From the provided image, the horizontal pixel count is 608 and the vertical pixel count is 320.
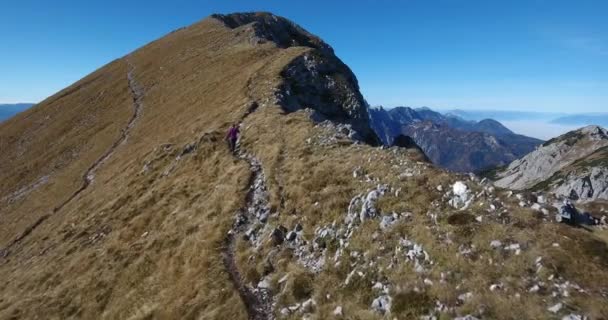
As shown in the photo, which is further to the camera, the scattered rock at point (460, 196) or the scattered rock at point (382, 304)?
the scattered rock at point (460, 196)

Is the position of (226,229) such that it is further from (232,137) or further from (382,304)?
(232,137)

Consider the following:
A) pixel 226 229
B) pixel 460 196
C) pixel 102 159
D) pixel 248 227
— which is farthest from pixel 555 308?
pixel 102 159

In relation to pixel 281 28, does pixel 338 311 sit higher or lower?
lower

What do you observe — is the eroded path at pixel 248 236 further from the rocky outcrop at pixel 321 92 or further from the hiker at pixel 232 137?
the rocky outcrop at pixel 321 92

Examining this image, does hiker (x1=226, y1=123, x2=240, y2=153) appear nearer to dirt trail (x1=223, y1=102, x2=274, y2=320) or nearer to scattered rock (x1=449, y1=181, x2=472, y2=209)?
dirt trail (x1=223, y1=102, x2=274, y2=320)

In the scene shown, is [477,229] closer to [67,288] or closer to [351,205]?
[351,205]

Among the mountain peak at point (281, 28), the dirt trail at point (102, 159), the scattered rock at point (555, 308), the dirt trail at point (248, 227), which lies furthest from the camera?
the mountain peak at point (281, 28)

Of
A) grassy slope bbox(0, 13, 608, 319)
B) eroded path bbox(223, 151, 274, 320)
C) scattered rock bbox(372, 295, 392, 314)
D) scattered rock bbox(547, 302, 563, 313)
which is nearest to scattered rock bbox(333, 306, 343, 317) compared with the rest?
grassy slope bbox(0, 13, 608, 319)

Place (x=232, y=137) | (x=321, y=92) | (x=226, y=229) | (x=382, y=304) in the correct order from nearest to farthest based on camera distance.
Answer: (x=382, y=304), (x=226, y=229), (x=232, y=137), (x=321, y=92)

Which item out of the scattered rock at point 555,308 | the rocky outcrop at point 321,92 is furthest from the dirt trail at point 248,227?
the rocky outcrop at point 321,92

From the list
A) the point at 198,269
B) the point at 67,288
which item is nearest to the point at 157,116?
the point at 67,288
